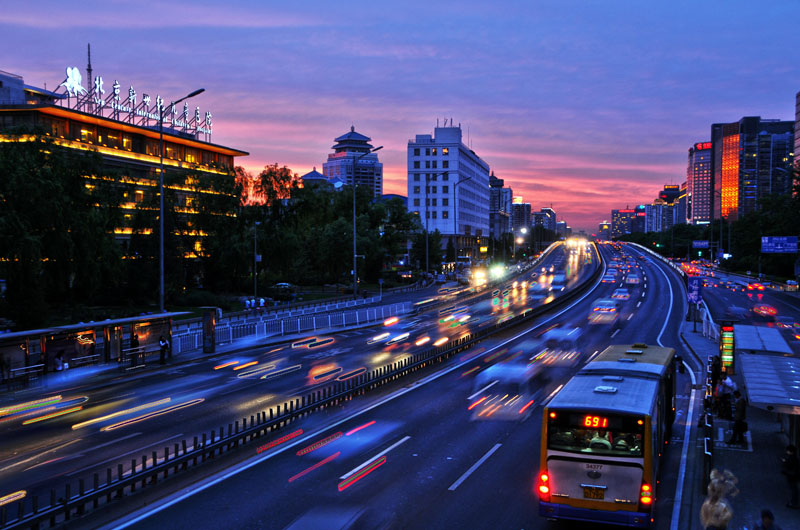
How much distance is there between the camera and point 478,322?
1885 inches

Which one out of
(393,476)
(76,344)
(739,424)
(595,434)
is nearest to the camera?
(595,434)

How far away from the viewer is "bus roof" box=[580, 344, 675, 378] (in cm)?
1389

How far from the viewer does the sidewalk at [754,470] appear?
1177 cm

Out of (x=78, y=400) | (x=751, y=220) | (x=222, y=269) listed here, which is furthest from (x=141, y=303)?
(x=751, y=220)

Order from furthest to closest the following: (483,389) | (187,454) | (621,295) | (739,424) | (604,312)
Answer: (621,295)
(604,312)
(483,389)
(739,424)
(187,454)

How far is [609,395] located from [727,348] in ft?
51.9

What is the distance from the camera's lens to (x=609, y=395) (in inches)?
467

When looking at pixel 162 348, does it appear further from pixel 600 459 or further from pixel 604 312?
pixel 604 312

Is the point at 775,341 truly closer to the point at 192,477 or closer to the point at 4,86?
the point at 192,477

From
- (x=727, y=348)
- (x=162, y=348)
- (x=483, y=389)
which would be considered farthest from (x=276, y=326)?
(x=727, y=348)

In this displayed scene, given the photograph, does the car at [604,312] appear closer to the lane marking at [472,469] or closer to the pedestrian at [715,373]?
the pedestrian at [715,373]

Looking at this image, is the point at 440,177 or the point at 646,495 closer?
the point at 646,495

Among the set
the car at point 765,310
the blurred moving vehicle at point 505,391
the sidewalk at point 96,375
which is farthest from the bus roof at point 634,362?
the car at point 765,310

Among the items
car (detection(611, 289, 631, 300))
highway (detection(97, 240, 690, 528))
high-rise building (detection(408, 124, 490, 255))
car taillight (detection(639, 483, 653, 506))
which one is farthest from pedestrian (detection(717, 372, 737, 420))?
high-rise building (detection(408, 124, 490, 255))
